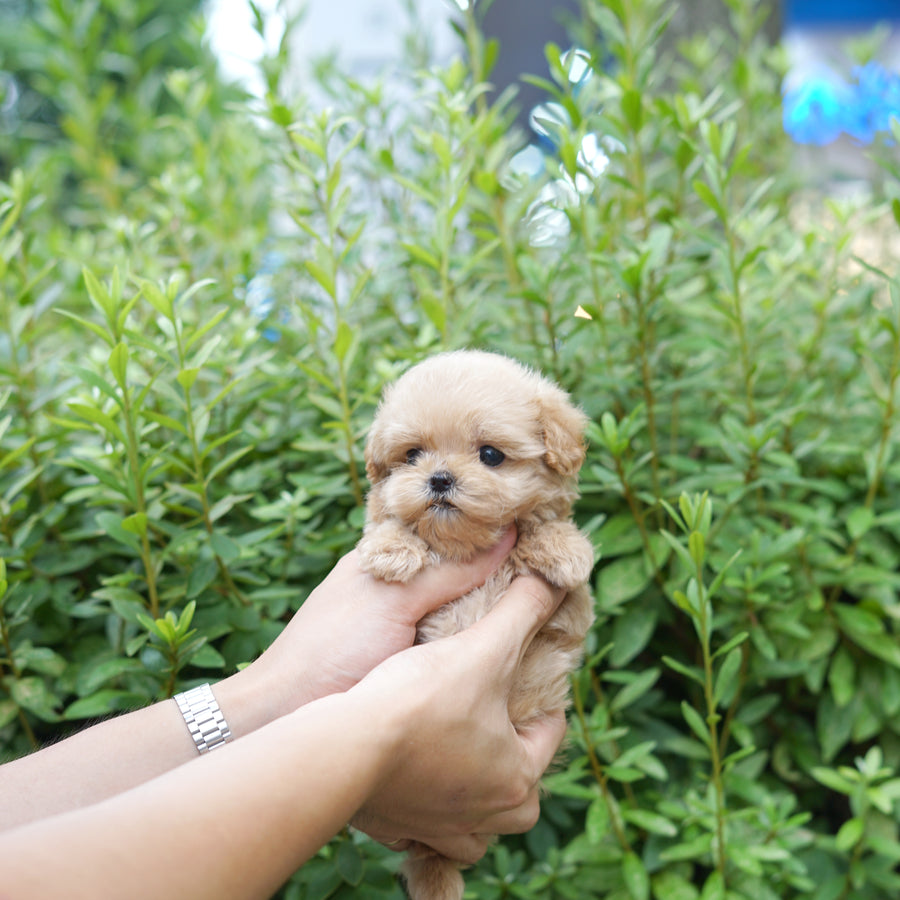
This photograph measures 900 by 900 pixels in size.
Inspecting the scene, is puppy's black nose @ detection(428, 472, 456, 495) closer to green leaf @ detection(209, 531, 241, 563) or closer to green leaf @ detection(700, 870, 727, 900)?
green leaf @ detection(209, 531, 241, 563)

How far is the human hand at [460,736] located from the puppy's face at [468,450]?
0.18 meters

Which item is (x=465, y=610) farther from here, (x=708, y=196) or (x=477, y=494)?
(x=708, y=196)

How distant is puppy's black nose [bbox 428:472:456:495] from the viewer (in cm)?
138

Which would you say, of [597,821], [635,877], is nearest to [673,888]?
[635,877]

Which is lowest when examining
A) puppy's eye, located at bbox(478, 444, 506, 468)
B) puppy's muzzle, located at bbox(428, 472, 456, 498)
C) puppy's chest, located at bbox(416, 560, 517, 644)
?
puppy's chest, located at bbox(416, 560, 517, 644)

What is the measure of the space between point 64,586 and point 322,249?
1010mm

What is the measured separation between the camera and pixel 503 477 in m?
1.43

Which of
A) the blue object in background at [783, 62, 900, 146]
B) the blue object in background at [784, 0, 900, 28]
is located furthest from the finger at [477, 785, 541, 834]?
the blue object in background at [784, 0, 900, 28]

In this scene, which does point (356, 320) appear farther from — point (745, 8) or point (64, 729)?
point (745, 8)

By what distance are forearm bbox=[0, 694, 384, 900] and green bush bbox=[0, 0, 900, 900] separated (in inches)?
19.0

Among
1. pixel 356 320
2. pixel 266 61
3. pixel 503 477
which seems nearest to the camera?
pixel 503 477

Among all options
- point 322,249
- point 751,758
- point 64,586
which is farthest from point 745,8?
point 64,586

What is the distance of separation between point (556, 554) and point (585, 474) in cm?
50

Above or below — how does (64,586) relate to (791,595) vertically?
above
